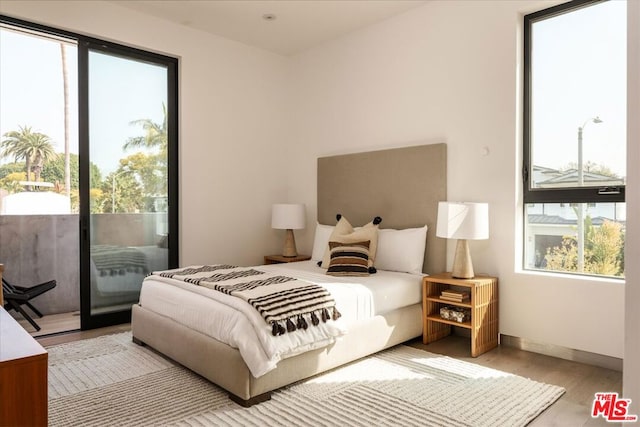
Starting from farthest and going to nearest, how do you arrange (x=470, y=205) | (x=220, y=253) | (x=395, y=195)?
(x=220, y=253), (x=395, y=195), (x=470, y=205)

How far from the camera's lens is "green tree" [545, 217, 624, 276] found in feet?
10.1

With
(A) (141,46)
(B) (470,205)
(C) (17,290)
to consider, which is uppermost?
(A) (141,46)

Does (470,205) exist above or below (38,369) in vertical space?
above

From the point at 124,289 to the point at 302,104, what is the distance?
114 inches

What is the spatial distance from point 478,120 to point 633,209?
2146mm

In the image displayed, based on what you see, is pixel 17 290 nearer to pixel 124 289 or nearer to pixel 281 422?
pixel 124 289

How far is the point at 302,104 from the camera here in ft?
17.5

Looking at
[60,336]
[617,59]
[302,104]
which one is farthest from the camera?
[302,104]

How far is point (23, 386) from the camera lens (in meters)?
1.53

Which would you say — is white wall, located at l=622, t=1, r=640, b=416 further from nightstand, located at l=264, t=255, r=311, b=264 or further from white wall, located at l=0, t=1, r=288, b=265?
white wall, located at l=0, t=1, r=288, b=265

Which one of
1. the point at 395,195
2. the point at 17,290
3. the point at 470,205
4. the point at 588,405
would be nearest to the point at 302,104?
the point at 395,195

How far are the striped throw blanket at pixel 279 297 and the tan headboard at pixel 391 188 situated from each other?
1.53 metres

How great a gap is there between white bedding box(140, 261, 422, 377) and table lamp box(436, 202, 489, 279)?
0.40m

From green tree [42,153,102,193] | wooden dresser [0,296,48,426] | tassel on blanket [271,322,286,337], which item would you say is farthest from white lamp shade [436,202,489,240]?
green tree [42,153,102,193]
